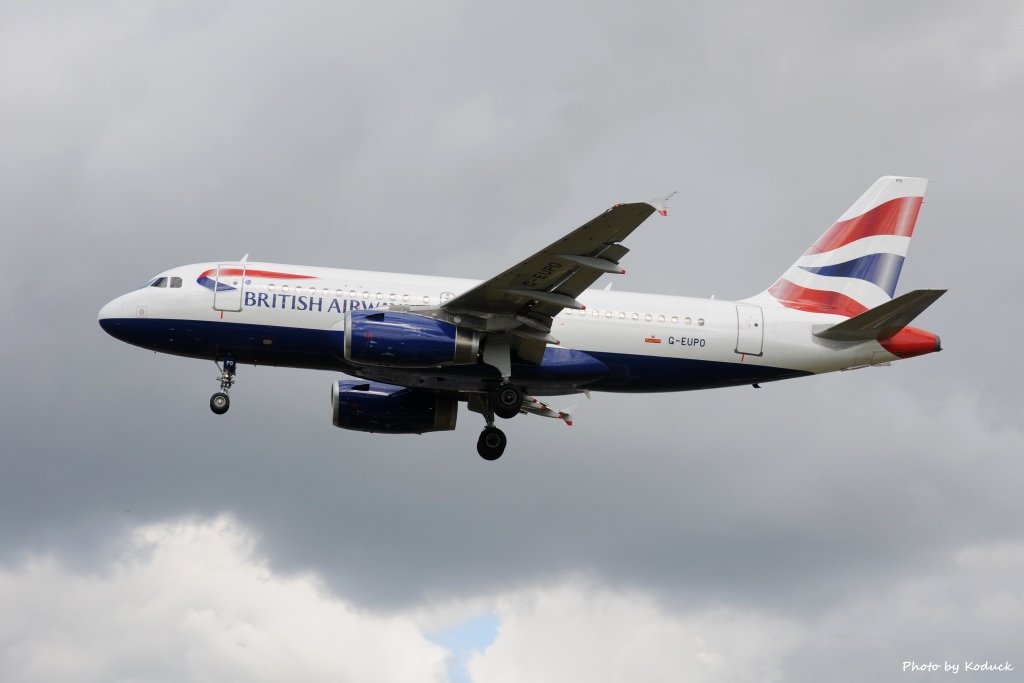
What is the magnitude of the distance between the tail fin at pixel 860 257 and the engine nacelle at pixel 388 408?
11.7 meters

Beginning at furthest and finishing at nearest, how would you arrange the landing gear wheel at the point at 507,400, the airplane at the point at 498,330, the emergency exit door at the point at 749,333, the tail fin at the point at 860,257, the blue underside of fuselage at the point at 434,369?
the tail fin at the point at 860,257
the emergency exit door at the point at 749,333
the landing gear wheel at the point at 507,400
the blue underside of fuselage at the point at 434,369
the airplane at the point at 498,330

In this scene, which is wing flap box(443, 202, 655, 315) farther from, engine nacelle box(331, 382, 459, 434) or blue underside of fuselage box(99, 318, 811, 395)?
engine nacelle box(331, 382, 459, 434)

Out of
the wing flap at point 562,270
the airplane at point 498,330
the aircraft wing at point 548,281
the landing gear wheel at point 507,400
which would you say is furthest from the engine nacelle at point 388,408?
the wing flap at point 562,270

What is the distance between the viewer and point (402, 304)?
43.8 m

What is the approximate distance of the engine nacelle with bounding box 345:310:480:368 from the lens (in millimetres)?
41219

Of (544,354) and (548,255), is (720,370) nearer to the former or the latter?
(544,354)

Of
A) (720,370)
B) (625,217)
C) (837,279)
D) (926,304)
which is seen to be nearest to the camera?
(625,217)

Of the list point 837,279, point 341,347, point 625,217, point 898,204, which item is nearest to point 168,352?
point 341,347

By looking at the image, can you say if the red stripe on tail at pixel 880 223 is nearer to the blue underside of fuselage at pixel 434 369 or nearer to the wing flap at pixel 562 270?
the blue underside of fuselage at pixel 434 369

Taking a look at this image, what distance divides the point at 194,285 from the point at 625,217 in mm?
14215

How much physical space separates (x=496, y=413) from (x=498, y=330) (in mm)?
3399

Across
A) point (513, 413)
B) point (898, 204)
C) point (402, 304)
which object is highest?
point (898, 204)

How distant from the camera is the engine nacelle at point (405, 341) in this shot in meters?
41.2

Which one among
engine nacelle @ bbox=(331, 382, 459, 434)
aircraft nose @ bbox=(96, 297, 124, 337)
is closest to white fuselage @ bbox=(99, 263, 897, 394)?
aircraft nose @ bbox=(96, 297, 124, 337)
